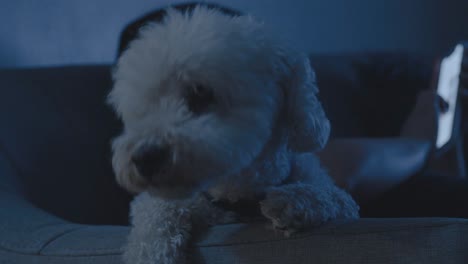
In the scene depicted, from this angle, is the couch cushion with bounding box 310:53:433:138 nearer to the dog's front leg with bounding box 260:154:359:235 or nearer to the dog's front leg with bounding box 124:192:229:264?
the dog's front leg with bounding box 260:154:359:235

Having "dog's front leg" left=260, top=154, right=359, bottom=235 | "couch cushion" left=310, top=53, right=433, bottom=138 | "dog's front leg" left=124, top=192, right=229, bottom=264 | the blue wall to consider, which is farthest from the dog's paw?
"couch cushion" left=310, top=53, right=433, bottom=138

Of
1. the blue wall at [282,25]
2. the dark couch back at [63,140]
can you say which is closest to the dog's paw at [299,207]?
the blue wall at [282,25]

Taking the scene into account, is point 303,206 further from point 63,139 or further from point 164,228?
point 63,139

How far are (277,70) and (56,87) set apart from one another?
0.85 metres

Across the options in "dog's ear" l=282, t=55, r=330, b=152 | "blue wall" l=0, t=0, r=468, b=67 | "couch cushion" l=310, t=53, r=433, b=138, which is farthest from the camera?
"couch cushion" l=310, t=53, r=433, b=138

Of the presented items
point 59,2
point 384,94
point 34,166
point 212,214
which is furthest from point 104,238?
point 384,94

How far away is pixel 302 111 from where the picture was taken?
0.91m

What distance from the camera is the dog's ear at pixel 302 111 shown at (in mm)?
905

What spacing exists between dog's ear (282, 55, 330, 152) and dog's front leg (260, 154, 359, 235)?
0.08 meters

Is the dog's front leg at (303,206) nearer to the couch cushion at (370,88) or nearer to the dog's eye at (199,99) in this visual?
the dog's eye at (199,99)

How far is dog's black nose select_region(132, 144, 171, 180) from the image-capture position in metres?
0.75

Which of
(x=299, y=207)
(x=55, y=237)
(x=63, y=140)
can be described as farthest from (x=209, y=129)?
(x=63, y=140)

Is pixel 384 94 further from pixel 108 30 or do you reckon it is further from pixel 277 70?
pixel 277 70

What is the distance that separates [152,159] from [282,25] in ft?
6.05
